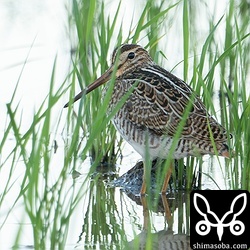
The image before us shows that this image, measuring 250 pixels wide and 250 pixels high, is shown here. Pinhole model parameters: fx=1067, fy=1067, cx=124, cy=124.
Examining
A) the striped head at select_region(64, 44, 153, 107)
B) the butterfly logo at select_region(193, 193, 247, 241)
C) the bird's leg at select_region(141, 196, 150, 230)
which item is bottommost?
the butterfly logo at select_region(193, 193, 247, 241)

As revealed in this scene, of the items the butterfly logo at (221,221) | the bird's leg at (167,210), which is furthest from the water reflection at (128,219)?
the butterfly logo at (221,221)

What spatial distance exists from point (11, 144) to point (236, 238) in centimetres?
265

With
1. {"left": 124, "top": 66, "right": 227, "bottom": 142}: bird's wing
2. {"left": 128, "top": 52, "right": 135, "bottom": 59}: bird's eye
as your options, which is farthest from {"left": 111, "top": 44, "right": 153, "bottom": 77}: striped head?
{"left": 124, "top": 66, "right": 227, "bottom": 142}: bird's wing

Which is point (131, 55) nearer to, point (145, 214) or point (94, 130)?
point (145, 214)

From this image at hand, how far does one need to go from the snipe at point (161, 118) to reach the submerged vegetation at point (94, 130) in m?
0.10

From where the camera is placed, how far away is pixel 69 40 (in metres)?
8.68

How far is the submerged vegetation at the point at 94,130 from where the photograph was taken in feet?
15.6

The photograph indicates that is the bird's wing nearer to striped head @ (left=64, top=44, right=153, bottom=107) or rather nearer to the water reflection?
striped head @ (left=64, top=44, right=153, bottom=107)

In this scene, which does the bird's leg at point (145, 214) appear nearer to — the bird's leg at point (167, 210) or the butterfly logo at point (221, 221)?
the bird's leg at point (167, 210)

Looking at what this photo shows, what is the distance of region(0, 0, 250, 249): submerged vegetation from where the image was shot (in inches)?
188

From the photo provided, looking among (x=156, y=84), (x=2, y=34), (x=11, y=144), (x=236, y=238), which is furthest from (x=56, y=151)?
(x=236, y=238)

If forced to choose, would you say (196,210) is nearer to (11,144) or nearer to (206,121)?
(206,121)

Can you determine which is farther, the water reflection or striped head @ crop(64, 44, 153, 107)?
striped head @ crop(64, 44, 153, 107)

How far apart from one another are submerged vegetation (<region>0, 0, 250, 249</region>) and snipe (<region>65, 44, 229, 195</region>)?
0.34 feet
